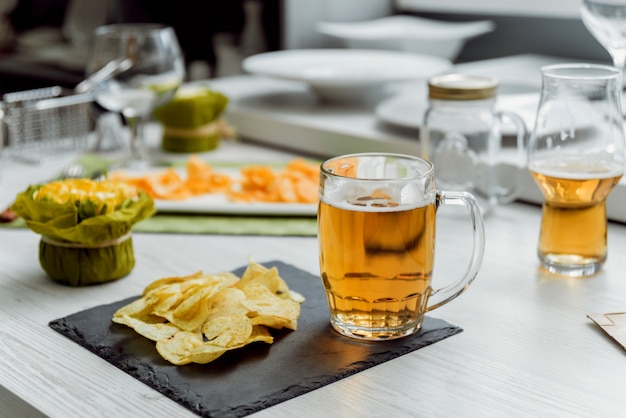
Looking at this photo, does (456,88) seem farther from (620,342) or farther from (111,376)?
(111,376)

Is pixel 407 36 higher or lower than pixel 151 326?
higher

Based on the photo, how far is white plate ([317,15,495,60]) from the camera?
6.62ft

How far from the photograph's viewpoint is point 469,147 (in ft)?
4.04

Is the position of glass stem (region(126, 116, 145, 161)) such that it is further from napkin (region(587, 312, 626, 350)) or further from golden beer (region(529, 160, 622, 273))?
napkin (region(587, 312, 626, 350))

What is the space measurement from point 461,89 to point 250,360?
54cm

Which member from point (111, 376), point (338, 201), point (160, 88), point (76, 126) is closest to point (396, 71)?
point (160, 88)

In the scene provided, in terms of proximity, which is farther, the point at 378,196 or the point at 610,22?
the point at 610,22

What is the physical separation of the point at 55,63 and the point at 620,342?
2.42 m

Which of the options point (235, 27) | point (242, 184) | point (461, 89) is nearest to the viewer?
point (461, 89)

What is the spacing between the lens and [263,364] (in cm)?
75

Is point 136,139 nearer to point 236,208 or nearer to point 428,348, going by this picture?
point 236,208

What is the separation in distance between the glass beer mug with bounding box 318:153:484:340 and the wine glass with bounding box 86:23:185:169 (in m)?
0.68

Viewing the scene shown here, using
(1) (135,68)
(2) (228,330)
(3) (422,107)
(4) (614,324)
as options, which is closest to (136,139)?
(1) (135,68)

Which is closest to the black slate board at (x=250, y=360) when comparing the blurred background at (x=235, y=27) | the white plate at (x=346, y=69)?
the white plate at (x=346, y=69)
